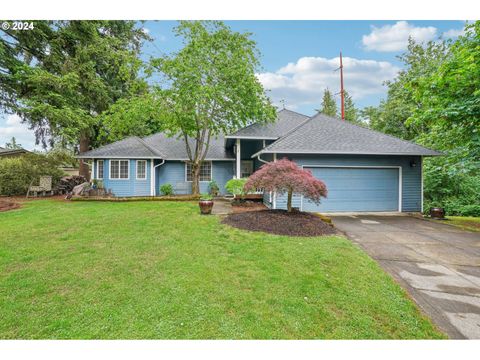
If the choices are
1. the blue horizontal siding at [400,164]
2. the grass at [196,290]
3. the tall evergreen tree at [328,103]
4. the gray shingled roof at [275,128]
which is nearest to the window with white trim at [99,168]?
the gray shingled roof at [275,128]

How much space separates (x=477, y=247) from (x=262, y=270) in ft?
17.4

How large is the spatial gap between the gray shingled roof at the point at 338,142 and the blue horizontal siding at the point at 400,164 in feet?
1.29

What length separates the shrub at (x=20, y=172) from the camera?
41.7 feet

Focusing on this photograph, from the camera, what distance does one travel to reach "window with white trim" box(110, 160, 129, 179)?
1289cm

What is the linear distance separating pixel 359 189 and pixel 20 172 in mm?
17756

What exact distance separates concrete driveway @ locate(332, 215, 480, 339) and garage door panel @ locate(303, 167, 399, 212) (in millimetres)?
1742

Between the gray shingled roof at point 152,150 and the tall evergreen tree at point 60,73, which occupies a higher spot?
the tall evergreen tree at point 60,73

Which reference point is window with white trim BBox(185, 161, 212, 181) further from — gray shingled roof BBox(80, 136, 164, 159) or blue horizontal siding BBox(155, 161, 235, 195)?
gray shingled roof BBox(80, 136, 164, 159)

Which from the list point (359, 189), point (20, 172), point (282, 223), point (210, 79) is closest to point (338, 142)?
point (359, 189)

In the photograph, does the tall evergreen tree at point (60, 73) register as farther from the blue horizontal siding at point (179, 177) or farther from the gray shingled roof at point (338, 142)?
the gray shingled roof at point (338, 142)

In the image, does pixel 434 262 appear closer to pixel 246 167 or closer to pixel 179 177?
pixel 246 167

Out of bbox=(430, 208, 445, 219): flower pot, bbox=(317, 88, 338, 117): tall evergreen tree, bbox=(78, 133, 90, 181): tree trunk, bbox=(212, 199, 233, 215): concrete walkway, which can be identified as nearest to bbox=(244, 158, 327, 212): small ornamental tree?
bbox=(212, 199, 233, 215): concrete walkway

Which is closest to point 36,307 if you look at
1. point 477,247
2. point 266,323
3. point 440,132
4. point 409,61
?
point 266,323
